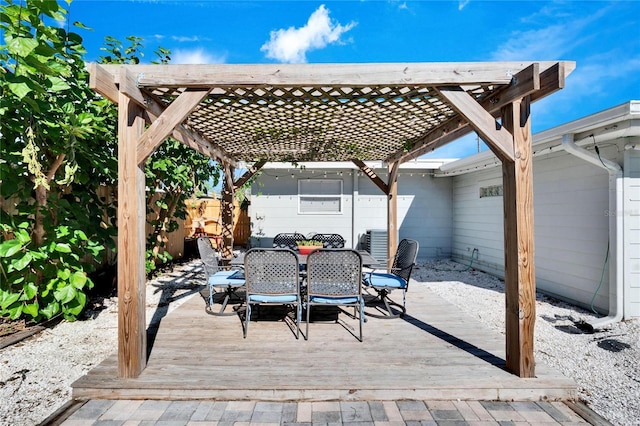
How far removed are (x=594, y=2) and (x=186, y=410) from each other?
8953mm

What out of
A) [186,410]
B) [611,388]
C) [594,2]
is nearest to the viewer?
[186,410]

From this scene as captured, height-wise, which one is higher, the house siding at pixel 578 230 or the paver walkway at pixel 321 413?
the house siding at pixel 578 230

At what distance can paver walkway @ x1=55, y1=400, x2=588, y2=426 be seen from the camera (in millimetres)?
1939

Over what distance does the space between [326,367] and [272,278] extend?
998 mm

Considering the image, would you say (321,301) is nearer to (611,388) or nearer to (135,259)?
(135,259)

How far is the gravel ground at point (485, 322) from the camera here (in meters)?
2.25

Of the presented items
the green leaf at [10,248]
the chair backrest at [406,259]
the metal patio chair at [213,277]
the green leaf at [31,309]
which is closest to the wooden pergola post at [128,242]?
the metal patio chair at [213,277]

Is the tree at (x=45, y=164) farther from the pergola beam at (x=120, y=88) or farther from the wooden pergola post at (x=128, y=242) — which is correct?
the wooden pergola post at (x=128, y=242)

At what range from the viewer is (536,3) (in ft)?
18.3

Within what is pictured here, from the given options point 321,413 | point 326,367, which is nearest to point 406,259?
point 326,367

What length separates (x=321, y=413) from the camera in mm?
2023

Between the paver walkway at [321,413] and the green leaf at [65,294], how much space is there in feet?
5.19

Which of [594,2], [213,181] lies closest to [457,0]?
[594,2]

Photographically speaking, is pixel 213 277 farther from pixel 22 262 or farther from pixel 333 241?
pixel 333 241
